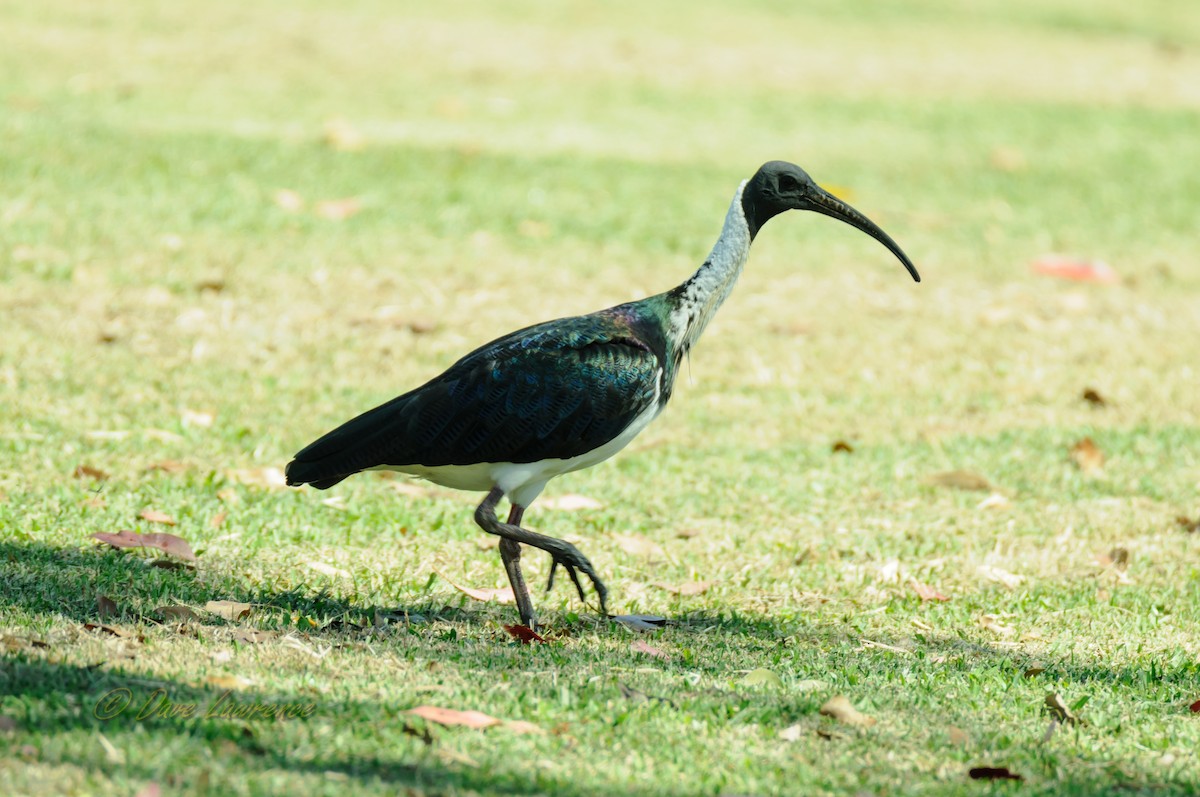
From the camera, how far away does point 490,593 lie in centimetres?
554

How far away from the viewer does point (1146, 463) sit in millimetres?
7668

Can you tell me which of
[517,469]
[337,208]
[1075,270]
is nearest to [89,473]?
[517,469]

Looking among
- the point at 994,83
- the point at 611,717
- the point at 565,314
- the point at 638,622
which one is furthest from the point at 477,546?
the point at 994,83

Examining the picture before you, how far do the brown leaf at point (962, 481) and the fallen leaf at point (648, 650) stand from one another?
2.73 m

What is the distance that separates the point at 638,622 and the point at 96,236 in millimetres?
5633

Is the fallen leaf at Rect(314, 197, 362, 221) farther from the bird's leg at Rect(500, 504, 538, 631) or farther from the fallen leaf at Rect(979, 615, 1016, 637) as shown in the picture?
the fallen leaf at Rect(979, 615, 1016, 637)

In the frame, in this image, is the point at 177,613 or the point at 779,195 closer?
the point at 177,613

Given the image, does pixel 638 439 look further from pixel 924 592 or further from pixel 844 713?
pixel 844 713

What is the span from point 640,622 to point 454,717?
52.8 inches

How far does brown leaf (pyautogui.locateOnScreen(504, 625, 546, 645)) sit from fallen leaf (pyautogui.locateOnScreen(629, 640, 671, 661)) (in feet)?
0.94

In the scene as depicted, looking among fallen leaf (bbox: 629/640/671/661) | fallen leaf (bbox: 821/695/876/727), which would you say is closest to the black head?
fallen leaf (bbox: 629/640/671/661)

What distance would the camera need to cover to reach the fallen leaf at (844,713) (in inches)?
168

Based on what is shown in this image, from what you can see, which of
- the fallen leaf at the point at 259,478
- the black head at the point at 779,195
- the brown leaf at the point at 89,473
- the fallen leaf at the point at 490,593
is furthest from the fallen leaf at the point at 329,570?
the black head at the point at 779,195

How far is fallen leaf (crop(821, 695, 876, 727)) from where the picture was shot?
A: 4.27 metres
